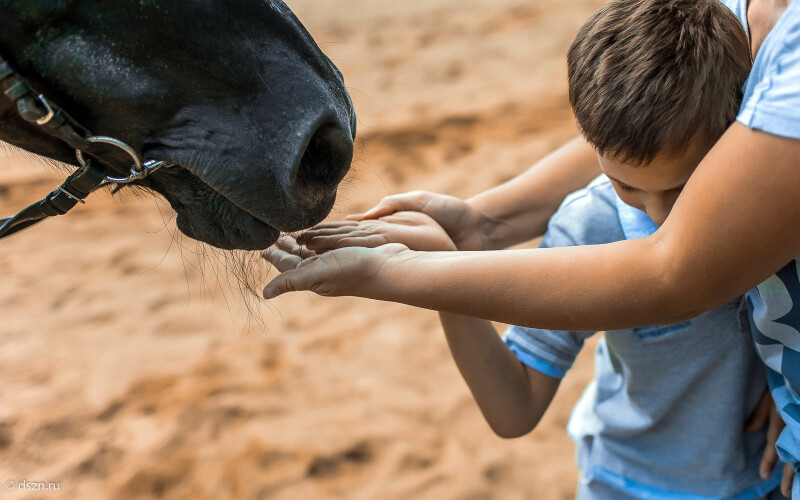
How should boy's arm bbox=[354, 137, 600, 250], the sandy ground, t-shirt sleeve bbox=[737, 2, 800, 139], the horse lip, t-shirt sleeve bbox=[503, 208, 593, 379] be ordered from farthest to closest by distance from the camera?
the sandy ground → boy's arm bbox=[354, 137, 600, 250] → t-shirt sleeve bbox=[503, 208, 593, 379] → the horse lip → t-shirt sleeve bbox=[737, 2, 800, 139]

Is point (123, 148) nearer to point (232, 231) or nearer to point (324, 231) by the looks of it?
point (232, 231)

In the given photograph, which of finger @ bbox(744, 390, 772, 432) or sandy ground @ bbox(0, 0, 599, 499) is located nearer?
finger @ bbox(744, 390, 772, 432)

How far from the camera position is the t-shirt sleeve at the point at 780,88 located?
750mm

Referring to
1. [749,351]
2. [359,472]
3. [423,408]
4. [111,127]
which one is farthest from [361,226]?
[423,408]

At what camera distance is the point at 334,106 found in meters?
1.02

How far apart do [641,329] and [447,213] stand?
420mm

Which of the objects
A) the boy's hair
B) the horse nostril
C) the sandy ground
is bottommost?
the sandy ground

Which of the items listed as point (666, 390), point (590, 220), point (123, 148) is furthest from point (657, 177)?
point (123, 148)

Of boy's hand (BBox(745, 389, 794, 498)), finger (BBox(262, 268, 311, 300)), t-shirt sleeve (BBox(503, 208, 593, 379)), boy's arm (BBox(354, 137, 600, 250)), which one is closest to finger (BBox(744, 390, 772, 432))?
boy's hand (BBox(745, 389, 794, 498))

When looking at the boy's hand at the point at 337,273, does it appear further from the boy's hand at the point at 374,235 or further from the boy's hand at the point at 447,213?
the boy's hand at the point at 447,213

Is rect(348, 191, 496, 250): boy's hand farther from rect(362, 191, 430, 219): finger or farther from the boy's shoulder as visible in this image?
the boy's shoulder

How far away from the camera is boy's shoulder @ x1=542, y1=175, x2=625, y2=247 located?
1206 millimetres

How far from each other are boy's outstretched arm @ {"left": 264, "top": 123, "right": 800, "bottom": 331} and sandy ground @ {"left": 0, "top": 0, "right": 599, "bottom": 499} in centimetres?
34

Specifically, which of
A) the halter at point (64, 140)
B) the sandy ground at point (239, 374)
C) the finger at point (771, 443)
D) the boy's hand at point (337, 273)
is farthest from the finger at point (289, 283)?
the finger at point (771, 443)
